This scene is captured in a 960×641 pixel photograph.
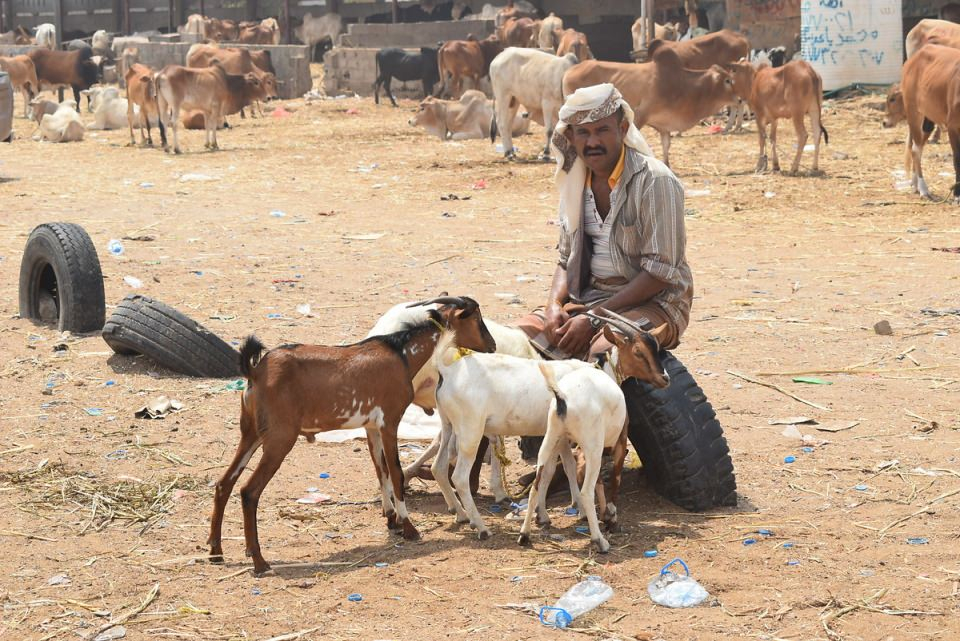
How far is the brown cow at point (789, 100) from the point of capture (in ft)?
49.0

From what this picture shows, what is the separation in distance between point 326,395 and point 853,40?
19.1 m

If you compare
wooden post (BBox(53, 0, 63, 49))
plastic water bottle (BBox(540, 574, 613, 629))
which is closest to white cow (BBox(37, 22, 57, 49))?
wooden post (BBox(53, 0, 63, 49))

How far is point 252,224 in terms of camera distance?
12.4 meters

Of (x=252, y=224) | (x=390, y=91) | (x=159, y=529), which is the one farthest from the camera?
(x=390, y=91)

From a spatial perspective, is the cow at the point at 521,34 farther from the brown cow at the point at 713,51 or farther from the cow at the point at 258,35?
the cow at the point at 258,35

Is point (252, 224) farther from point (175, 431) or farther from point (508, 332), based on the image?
point (508, 332)

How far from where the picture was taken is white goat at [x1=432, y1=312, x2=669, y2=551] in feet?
15.0

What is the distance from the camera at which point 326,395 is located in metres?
4.42

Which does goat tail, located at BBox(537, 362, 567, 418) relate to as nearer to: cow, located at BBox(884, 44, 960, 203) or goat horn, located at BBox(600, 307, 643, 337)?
goat horn, located at BBox(600, 307, 643, 337)

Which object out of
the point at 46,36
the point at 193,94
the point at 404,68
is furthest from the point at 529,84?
the point at 46,36

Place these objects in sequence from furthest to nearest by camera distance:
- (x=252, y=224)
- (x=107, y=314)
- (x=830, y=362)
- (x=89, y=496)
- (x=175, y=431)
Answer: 1. (x=252, y=224)
2. (x=107, y=314)
3. (x=830, y=362)
4. (x=175, y=431)
5. (x=89, y=496)

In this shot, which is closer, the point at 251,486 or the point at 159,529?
the point at 251,486

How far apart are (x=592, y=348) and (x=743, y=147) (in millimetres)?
13281

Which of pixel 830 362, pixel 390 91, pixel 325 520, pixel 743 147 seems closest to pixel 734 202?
pixel 743 147
